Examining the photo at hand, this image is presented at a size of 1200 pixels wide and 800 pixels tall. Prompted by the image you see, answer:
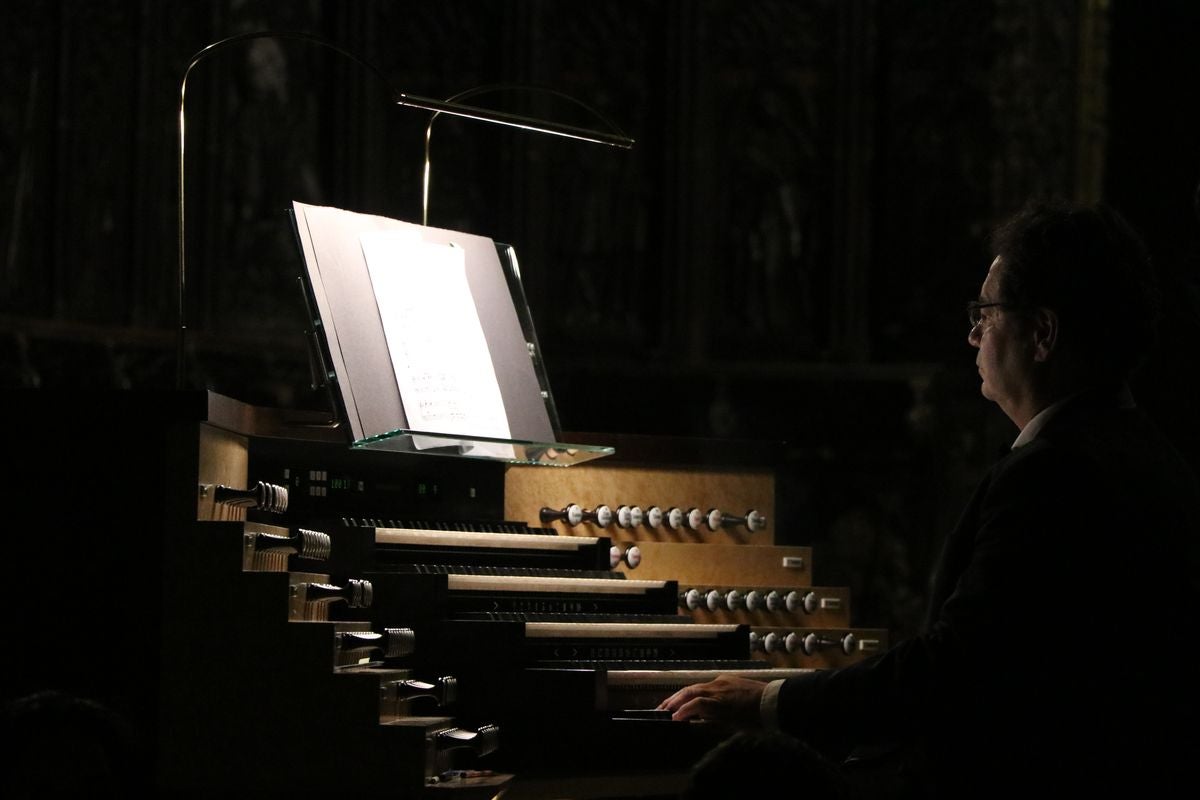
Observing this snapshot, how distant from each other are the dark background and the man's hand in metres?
3.53

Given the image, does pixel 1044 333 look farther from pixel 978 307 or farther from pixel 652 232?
pixel 652 232

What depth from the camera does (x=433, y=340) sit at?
13.2 feet

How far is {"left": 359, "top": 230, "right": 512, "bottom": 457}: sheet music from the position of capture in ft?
12.8

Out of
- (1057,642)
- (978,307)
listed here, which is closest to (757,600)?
(978,307)

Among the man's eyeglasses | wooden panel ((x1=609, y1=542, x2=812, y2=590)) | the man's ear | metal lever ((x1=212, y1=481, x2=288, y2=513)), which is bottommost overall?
wooden panel ((x1=609, y1=542, x2=812, y2=590))

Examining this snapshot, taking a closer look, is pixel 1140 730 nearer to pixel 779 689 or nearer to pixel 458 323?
pixel 779 689

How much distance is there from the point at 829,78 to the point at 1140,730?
460 cm

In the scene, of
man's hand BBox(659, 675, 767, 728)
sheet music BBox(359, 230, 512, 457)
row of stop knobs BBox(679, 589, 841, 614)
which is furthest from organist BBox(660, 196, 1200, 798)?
row of stop knobs BBox(679, 589, 841, 614)

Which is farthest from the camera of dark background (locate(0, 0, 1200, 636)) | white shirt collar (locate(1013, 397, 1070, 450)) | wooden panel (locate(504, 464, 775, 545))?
dark background (locate(0, 0, 1200, 636))

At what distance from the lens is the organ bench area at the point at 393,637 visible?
321 cm

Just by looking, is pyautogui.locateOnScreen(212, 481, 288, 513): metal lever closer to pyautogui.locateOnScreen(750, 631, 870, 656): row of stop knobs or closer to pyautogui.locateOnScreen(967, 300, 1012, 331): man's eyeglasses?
pyautogui.locateOnScreen(967, 300, 1012, 331): man's eyeglasses

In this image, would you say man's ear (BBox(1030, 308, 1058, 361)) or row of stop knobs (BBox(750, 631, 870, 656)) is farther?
row of stop knobs (BBox(750, 631, 870, 656))

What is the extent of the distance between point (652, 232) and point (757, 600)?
90.3 inches

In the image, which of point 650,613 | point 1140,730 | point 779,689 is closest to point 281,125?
point 650,613
